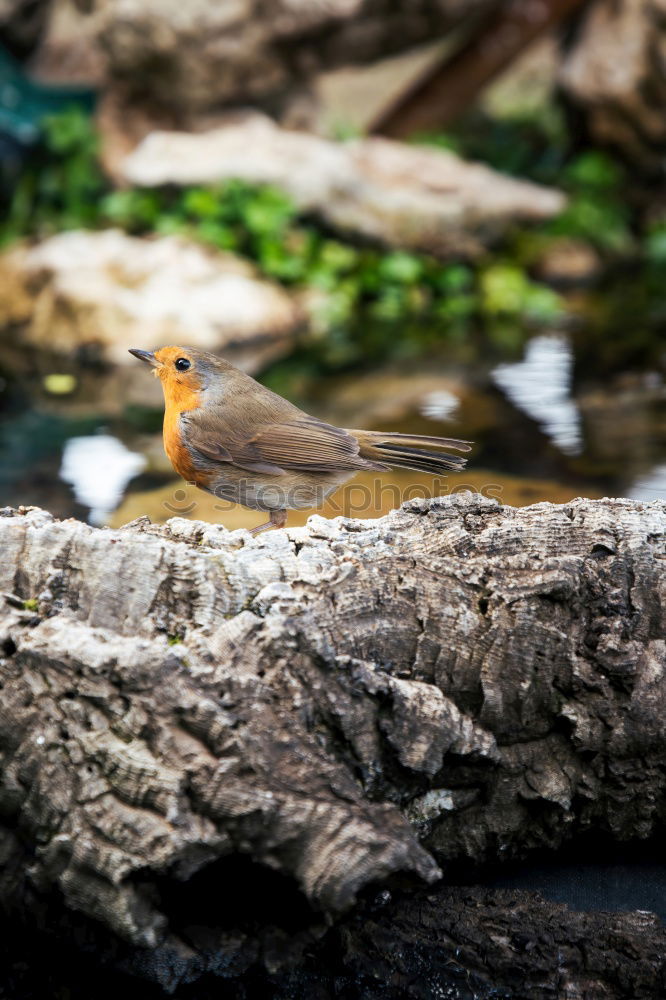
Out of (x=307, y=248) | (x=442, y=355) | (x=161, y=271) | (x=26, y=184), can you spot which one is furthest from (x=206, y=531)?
(x=26, y=184)

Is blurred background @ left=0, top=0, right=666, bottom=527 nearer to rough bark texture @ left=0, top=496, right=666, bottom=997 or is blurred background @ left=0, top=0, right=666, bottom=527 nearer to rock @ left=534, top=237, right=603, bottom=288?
rock @ left=534, top=237, right=603, bottom=288

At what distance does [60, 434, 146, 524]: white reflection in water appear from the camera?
209 inches

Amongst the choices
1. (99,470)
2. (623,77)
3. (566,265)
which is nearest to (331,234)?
(566,265)

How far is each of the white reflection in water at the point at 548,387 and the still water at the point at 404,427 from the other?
0.04ft

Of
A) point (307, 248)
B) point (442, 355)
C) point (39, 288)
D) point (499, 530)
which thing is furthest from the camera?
point (307, 248)

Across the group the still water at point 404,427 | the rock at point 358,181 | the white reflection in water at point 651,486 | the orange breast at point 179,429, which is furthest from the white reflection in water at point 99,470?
the rock at point 358,181

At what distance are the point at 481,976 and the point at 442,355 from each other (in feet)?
20.8

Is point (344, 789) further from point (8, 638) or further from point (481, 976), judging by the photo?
point (8, 638)

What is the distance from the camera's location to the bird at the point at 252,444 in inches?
144

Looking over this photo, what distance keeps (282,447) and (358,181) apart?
6588 mm

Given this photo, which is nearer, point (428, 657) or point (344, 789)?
point (344, 789)

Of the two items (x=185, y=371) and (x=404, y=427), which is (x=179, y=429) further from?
(x=404, y=427)

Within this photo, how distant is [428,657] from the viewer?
8.08 ft

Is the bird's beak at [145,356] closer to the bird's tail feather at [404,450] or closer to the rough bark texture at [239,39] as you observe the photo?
the bird's tail feather at [404,450]
